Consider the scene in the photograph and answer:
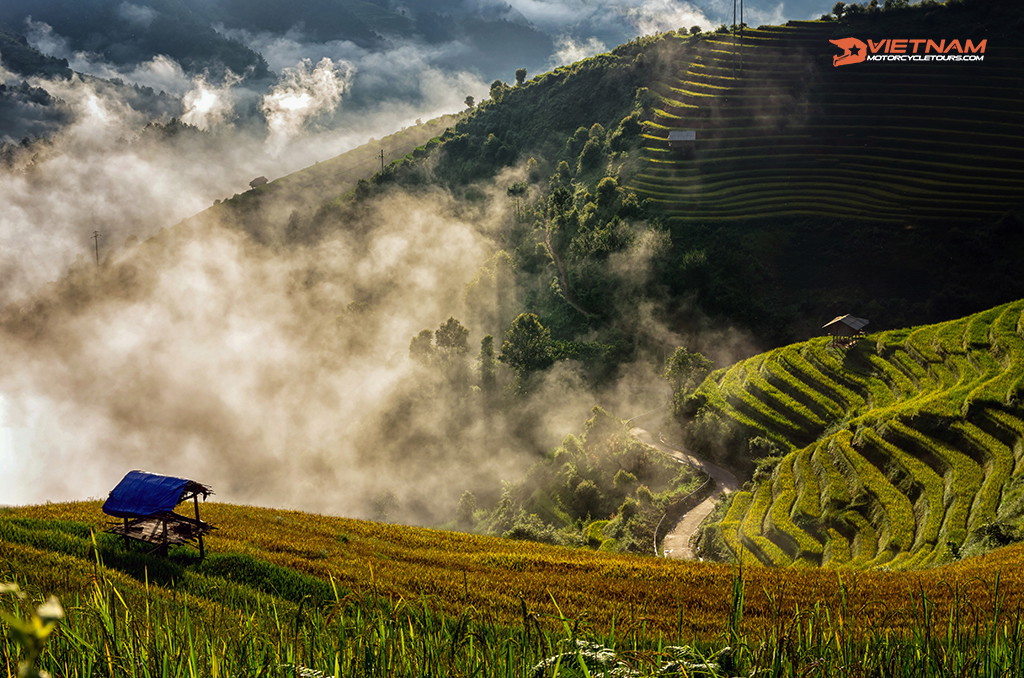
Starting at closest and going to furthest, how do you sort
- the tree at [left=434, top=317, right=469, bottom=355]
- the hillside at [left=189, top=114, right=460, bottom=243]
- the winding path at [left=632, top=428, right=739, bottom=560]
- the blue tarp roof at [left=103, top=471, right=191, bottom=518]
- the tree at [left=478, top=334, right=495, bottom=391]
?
the blue tarp roof at [left=103, top=471, right=191, bottom=518]
the winding path at [left=632, top=428, right=739, bottom=560]
the tree at [left=478, top=334, right=495, bottom=391]
the tree at [left=434, top=317, right=469, bottom=355]
the hillside at [left=189, top=114, right=460, bottom=243]

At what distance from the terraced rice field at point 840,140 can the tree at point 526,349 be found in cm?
3310

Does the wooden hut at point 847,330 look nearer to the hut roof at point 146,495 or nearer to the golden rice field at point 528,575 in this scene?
the golden rice field at point 528,575

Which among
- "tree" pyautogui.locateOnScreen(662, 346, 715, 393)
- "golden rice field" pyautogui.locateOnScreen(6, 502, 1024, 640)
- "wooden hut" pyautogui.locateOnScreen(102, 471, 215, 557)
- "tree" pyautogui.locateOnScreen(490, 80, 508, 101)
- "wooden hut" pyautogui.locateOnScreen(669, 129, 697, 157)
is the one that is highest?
"tree" pyautogui.locateOnScreen(490, 80, 508, 101)

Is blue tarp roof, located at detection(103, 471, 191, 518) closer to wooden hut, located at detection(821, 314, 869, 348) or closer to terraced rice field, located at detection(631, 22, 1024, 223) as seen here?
wooden hut, located at detection(821, 314, 869, 348)

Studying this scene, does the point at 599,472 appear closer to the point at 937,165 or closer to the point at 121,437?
the point at 937,165

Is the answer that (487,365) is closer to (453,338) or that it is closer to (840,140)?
(453,338)

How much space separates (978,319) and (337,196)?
6150 inches

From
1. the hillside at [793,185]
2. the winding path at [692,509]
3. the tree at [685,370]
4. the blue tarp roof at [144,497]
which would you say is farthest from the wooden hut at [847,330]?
the blue tarp roof at [144,497]

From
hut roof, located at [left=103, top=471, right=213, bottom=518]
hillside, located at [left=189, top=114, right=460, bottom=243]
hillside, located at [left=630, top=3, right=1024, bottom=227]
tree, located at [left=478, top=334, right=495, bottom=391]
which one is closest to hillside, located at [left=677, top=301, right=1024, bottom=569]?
hut roof, located at [left=103, top=471, right=213, bottom=518]

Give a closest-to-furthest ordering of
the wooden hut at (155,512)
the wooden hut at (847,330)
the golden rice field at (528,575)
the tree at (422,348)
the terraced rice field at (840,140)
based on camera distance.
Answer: the golden rice field at (528,575) < the wooden hut at (155,512) < the wooden hut at (847,330) < the tree at (422,348) < the terraced rice field at (840,140)

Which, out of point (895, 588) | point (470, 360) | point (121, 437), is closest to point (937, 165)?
point (470, 360)

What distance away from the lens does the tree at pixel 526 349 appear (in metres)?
89.2

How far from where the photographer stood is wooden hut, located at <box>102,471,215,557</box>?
21891mm

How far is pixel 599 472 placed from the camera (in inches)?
2418
